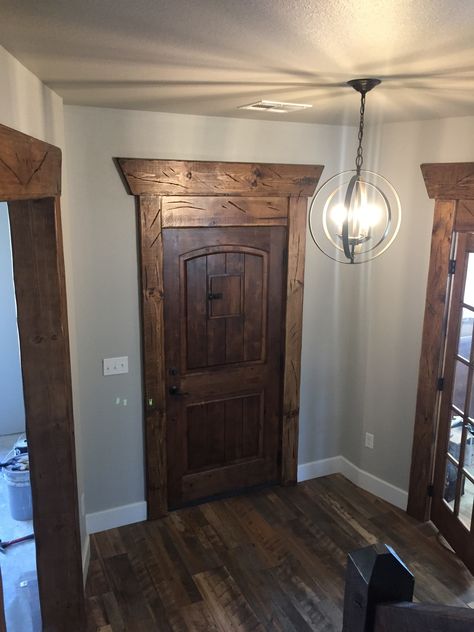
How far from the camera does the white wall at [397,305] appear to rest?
315 cm

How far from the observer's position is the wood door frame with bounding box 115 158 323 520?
303 cm

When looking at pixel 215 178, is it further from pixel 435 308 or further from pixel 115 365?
pixel 435 308

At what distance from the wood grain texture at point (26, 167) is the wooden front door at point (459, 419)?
2223 mm

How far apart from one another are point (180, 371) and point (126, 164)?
51.6 inches

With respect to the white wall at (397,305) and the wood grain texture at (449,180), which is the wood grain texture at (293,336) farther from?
the wood grain texture at (449,180)

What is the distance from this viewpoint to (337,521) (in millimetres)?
3459

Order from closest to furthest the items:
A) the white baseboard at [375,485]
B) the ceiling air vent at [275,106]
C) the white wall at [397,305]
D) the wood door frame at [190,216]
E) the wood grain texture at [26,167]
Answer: the wood grain texture at [26,167], the ceiling air vent at [275,106], the wood door frame at [190,216], the white wall at [397,305], the white baseboard at [375,485]

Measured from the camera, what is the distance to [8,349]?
455 cm

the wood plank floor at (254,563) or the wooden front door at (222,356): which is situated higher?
the wooden front door at (222,356)

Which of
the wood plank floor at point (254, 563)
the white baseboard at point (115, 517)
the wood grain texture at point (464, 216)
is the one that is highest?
the wood grain texture at point (464, 216)

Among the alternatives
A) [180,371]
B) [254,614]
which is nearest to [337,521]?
[254,614]

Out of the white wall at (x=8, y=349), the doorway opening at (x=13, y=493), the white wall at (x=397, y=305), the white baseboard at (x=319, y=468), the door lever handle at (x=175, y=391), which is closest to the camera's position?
the doorway opening at (x=13, y=493)

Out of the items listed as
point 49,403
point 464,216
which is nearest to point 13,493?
point 49,403

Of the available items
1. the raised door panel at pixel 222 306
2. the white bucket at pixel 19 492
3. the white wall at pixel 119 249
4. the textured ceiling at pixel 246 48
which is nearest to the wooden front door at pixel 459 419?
the white wall at pixel 119 249
